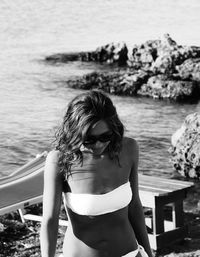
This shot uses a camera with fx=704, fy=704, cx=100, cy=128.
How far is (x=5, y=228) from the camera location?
16.5 ft

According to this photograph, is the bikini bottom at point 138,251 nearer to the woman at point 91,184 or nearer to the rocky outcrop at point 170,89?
the woman at point 91,184

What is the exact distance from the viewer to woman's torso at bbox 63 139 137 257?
209 centimetres

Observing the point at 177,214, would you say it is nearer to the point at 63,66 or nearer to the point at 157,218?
the point at 157,218

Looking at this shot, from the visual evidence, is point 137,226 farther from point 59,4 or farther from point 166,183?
point 59,4

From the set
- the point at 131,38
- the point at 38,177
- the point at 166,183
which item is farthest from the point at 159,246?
the point at 131,38

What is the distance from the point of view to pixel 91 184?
2.10 meters

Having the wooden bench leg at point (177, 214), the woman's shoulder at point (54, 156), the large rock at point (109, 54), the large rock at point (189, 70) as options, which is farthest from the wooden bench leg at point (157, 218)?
the large rock at point (189, 70)

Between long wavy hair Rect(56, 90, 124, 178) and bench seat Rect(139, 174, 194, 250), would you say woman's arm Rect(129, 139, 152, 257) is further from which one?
bench seat Rect(139, 174, 194, 250)

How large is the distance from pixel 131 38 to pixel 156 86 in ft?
3.04

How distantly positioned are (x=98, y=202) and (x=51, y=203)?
0.46 feet

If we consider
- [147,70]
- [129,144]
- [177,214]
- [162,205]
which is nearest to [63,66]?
[147,70]

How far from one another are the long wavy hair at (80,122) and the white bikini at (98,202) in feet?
0.26

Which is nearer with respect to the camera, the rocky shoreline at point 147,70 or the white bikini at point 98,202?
the white bikini at point 98,202

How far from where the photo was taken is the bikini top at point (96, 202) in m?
2.07
